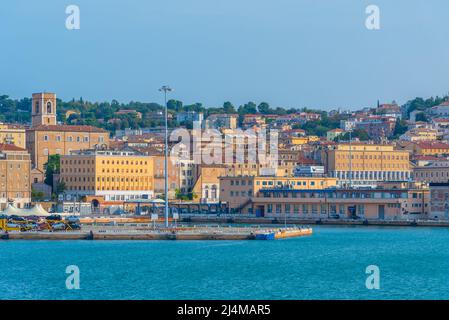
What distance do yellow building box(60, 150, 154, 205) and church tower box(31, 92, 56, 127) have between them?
15.0 m

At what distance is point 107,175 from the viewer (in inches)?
3029

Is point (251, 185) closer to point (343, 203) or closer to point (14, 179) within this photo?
point (343, 203)

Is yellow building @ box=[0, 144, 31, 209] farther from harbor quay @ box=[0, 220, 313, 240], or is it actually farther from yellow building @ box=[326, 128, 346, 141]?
yellow building @ box=[326, 128, 346, 141]

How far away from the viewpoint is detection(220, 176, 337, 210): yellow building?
223 feet

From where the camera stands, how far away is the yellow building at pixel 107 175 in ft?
251

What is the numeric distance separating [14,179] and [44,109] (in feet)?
68.8

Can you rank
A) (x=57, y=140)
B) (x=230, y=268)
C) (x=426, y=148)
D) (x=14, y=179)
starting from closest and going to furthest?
(x=230, y=268) < (x=14, y=179) < (x=57, y=140) < (x=426, y=148)

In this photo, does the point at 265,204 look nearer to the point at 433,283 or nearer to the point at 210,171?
the point at 210,171

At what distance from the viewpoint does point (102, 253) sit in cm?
4072

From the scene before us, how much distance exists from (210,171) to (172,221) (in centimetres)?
1493

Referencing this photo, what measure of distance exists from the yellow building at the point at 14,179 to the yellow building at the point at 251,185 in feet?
38.8

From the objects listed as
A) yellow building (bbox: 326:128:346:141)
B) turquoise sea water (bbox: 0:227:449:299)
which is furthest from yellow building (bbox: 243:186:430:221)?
A: yellow building (bbox: 326:128:346:141)

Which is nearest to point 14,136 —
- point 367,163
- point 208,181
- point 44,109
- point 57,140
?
point 57,140

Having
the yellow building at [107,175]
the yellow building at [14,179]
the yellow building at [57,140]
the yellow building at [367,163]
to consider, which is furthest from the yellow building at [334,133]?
the yellow building at [14,179]
